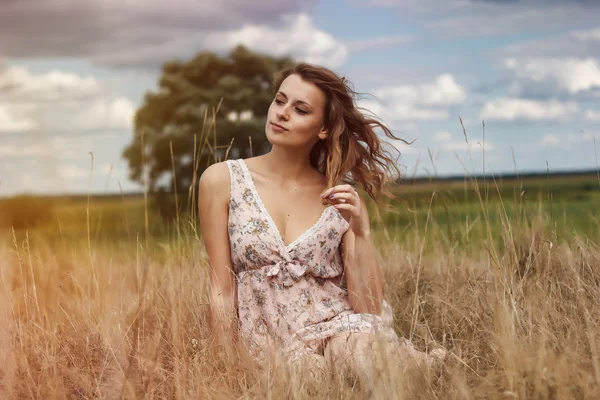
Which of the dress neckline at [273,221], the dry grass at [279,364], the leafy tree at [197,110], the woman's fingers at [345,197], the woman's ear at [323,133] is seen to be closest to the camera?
the dry grass at [279,364]

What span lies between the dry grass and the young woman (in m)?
0.27

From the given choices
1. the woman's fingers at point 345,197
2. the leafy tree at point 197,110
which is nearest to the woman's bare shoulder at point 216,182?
the woman's fingers at point 345,197

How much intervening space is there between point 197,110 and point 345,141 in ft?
41.2

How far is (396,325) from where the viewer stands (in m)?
4.26

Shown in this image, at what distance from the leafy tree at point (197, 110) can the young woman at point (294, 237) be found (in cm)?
1110

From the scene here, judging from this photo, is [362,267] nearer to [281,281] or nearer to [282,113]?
[281,281]

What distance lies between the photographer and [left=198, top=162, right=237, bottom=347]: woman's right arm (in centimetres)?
354

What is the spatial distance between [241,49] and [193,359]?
1466cm

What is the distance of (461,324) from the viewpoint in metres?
3.78

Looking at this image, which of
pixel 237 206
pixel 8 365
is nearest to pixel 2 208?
pixel 8 365

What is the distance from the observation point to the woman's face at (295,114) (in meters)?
3.60

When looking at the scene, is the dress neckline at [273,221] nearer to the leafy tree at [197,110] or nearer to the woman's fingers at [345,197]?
the woman's fingers at [345,197]

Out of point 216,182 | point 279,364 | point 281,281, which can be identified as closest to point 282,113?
point 216,182

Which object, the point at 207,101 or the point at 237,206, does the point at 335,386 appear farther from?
the point at 207,101
